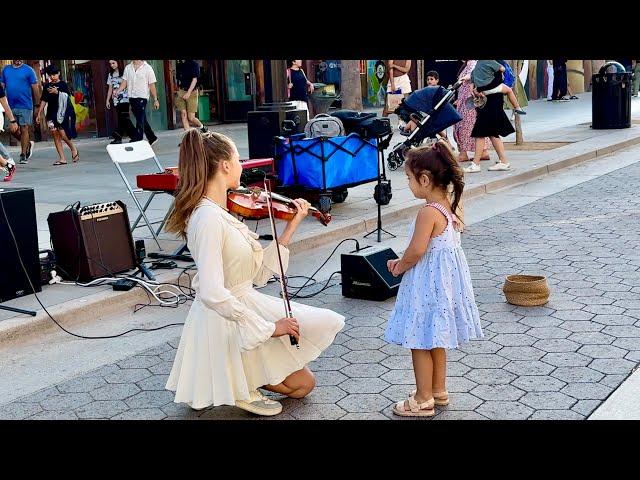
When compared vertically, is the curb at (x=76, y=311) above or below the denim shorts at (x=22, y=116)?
below

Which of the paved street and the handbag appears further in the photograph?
the handbag

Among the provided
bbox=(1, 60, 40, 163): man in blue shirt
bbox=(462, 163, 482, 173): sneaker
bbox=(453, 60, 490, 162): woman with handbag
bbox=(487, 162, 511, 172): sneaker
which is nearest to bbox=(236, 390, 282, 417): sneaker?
bbox=(462, 163, 482, 173): sneaker

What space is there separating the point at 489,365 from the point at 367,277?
1733 millimetres

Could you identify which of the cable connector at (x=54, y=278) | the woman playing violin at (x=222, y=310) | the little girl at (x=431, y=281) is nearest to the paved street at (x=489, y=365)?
the woman playing violin at (x=222, y=310)

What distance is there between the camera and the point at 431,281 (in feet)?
13.5

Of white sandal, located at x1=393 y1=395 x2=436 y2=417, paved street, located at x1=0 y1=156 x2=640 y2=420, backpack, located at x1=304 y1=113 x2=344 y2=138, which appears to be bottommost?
paved street, located at x1=0 y1=156 x2=640 y2=420

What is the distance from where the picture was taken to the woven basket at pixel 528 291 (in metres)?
6.09

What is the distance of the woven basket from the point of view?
6.09m

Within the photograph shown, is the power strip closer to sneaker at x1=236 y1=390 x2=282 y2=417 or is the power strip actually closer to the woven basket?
sneaker at x1=236 y1=390 x2=282 y2=417

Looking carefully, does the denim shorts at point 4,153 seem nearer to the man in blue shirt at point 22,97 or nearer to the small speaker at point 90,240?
the man in blue shirt at point 22,97

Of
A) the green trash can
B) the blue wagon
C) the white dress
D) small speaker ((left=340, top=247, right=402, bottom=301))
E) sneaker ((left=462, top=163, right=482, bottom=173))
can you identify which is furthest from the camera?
the green trash can

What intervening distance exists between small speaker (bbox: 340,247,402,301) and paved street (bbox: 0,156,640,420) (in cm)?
12

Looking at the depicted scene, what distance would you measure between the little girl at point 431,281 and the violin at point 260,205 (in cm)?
72
